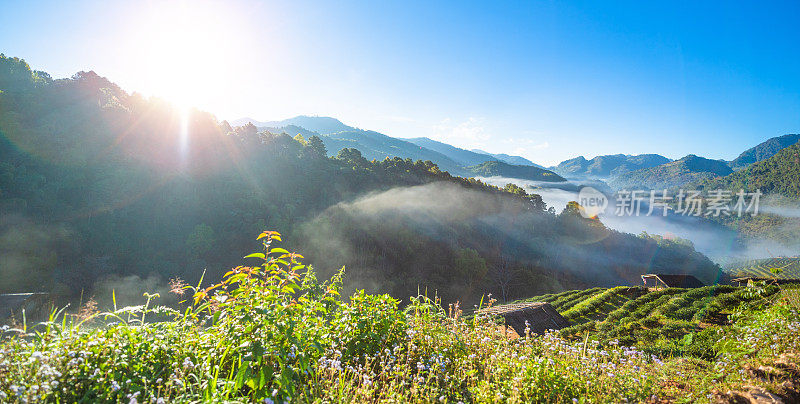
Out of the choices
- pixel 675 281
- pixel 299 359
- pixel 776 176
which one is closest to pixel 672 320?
pixel 299 359

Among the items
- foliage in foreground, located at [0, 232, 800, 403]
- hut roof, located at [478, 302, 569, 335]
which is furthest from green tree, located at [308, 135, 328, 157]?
foliage in foreground, located at [0, 232, 800, 403]

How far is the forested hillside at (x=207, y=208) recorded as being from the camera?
20.5 meters

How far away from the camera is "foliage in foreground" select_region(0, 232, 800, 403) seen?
6.31 feet

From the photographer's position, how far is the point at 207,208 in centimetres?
2769

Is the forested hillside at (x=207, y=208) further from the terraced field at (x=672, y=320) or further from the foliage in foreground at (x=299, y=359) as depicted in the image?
the foliage in foreground at (x=299, y=359)

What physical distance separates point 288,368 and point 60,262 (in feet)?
87.3

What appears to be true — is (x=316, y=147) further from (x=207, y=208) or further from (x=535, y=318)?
(x=535, y=318)

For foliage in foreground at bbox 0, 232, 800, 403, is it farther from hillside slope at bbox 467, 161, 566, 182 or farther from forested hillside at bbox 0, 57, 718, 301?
hillside slope at bbox 467, 161, 566, 182

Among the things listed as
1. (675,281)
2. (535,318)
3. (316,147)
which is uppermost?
(316,147)

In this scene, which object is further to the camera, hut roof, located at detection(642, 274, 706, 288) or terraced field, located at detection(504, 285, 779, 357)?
hut roof, located at detection(642, 274, 706, 288)

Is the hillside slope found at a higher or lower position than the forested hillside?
higher

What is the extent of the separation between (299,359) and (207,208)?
1188 inches

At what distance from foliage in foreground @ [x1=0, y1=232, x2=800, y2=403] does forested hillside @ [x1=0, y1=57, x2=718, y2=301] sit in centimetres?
2354

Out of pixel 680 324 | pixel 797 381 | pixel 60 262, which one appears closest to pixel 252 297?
pixel 797 381
